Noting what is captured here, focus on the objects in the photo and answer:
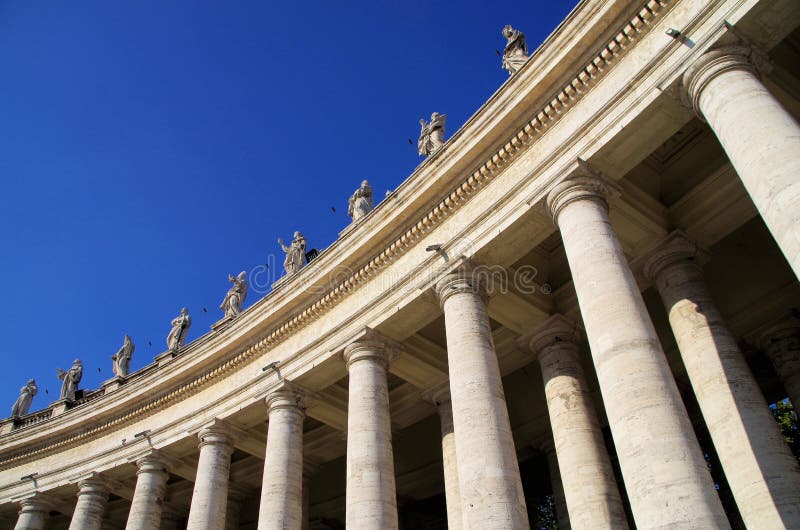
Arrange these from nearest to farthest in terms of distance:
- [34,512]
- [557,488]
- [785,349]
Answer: [785,349] → [557,488] → [34,512]

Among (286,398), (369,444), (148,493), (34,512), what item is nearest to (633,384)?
(369,444)

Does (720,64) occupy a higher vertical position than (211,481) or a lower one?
higher

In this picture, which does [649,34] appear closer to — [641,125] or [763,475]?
[641,125]

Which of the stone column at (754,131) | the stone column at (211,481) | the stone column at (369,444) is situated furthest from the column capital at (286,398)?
the stone column at (754,131)

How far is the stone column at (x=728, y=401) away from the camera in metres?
15.3

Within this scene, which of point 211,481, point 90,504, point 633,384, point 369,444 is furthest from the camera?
point 90,504

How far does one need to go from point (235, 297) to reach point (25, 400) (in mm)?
18856

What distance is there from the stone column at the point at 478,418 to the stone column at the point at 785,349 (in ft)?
32.3

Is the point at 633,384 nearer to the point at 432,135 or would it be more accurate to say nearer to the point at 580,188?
the point at 580,188

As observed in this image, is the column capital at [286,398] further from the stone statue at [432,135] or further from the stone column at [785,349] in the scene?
the stone column at [785,349]

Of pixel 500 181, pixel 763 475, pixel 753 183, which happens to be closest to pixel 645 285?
pixel 500 181

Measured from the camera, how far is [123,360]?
36.7m

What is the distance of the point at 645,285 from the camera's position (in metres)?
21.3

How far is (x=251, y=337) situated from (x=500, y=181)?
42.4 ft
